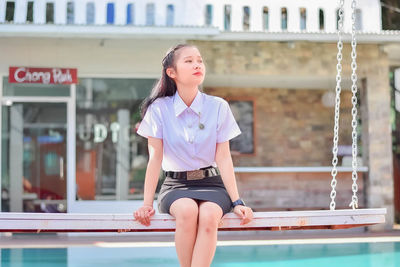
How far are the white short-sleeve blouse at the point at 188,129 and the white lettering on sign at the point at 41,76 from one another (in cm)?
615

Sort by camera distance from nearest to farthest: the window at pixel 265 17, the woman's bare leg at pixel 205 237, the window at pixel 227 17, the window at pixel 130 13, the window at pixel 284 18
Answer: the woman's bare leg at pixel 205 237 < the window at pixel 130 13 < the window at pixel 284 18 < the window at pixel 227 17 < the window at pixel 265 17

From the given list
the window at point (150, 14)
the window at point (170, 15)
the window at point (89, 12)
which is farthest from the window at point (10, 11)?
the window at point (170, 15)

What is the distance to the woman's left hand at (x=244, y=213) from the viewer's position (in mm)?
3039

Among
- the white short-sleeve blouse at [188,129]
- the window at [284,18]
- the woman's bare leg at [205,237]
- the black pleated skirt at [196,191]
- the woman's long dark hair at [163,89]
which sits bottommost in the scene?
the woman's bare leg at [205,237]

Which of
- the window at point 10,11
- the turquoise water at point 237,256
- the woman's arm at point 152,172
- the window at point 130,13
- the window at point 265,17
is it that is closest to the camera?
the woman's arm at point 152,172

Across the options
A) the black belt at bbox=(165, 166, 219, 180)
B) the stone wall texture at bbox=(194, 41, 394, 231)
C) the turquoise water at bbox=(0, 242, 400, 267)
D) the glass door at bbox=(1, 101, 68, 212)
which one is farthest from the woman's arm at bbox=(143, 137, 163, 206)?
the glass door at bbox=(1, 101, 68, 212)

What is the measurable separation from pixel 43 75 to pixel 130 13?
1.68m

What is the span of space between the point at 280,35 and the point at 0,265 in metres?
4.97

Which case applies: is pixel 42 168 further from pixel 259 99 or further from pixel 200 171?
pixel 200 171

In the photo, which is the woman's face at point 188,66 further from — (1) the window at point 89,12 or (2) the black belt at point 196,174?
(1) the window at point 89,12

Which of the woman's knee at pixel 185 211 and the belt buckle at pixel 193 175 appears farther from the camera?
the belt buckle at pixel 193 175

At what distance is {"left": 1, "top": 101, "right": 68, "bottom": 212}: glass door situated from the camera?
30.7 ft

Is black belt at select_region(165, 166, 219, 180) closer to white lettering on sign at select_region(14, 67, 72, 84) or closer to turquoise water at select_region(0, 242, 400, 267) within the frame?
turquoise water at select_region(0, 242, 400, 267)

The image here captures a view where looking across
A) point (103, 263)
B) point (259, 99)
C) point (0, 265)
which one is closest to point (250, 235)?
point (259, 99)
